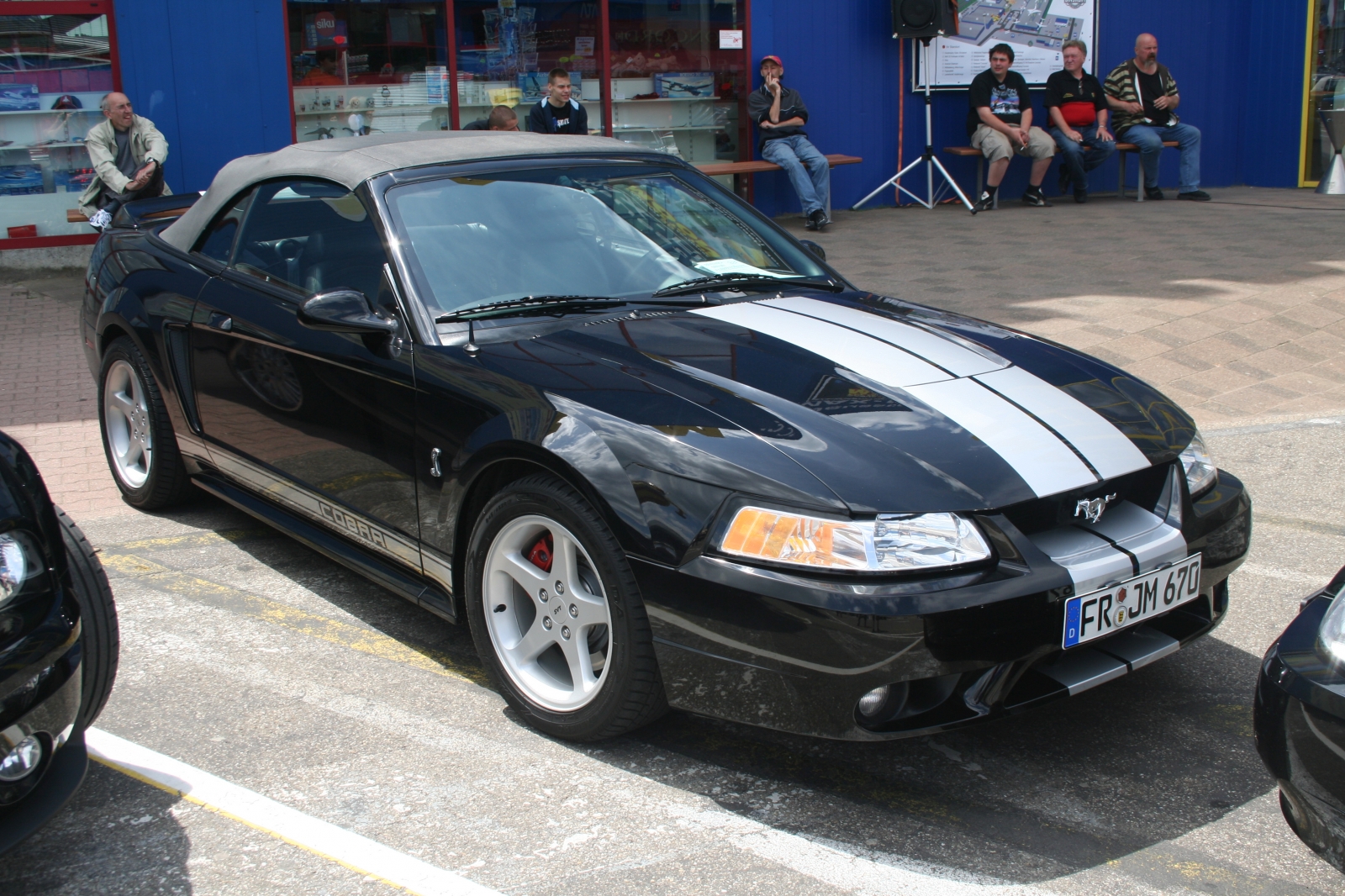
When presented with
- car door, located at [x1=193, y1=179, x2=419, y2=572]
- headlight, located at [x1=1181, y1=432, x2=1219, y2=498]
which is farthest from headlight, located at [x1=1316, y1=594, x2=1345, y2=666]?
car door, located at [x1=193, y1=179, x2=419, y2=572]

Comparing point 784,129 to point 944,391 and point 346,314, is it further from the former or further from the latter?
point 944,391

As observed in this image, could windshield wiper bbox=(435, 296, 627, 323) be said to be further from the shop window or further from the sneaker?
the sneaker

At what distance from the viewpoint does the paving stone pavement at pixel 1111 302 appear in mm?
6559

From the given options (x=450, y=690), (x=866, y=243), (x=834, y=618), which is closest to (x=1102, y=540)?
(x=834, y=618)

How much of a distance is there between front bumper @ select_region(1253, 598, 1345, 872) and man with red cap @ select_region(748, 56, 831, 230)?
34.1ft

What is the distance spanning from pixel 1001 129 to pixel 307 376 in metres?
11.1

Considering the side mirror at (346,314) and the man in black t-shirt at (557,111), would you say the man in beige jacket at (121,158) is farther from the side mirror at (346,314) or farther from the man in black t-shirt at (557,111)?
the side mirror at (346,314)

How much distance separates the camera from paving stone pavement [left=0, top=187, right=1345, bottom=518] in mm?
6559

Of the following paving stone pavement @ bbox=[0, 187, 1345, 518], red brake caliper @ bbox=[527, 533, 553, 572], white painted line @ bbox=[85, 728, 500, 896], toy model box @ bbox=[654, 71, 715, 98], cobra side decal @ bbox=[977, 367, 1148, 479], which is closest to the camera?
white painted line @ bbox=[85, 728, 500, 896]

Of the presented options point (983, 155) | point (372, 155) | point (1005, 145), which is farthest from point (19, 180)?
point (1005, 145)

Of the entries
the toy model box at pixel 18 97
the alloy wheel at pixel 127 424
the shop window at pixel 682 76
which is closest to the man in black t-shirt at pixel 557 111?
the shop window at pixel 682 76

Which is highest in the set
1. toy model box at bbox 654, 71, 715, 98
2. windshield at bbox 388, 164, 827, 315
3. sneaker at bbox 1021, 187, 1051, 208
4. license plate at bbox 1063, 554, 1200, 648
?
toy model box at bbox 654, 71, 715, 98

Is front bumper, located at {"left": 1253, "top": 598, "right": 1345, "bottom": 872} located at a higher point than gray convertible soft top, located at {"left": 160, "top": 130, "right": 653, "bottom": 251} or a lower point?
lower

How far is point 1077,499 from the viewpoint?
9.53 ft
